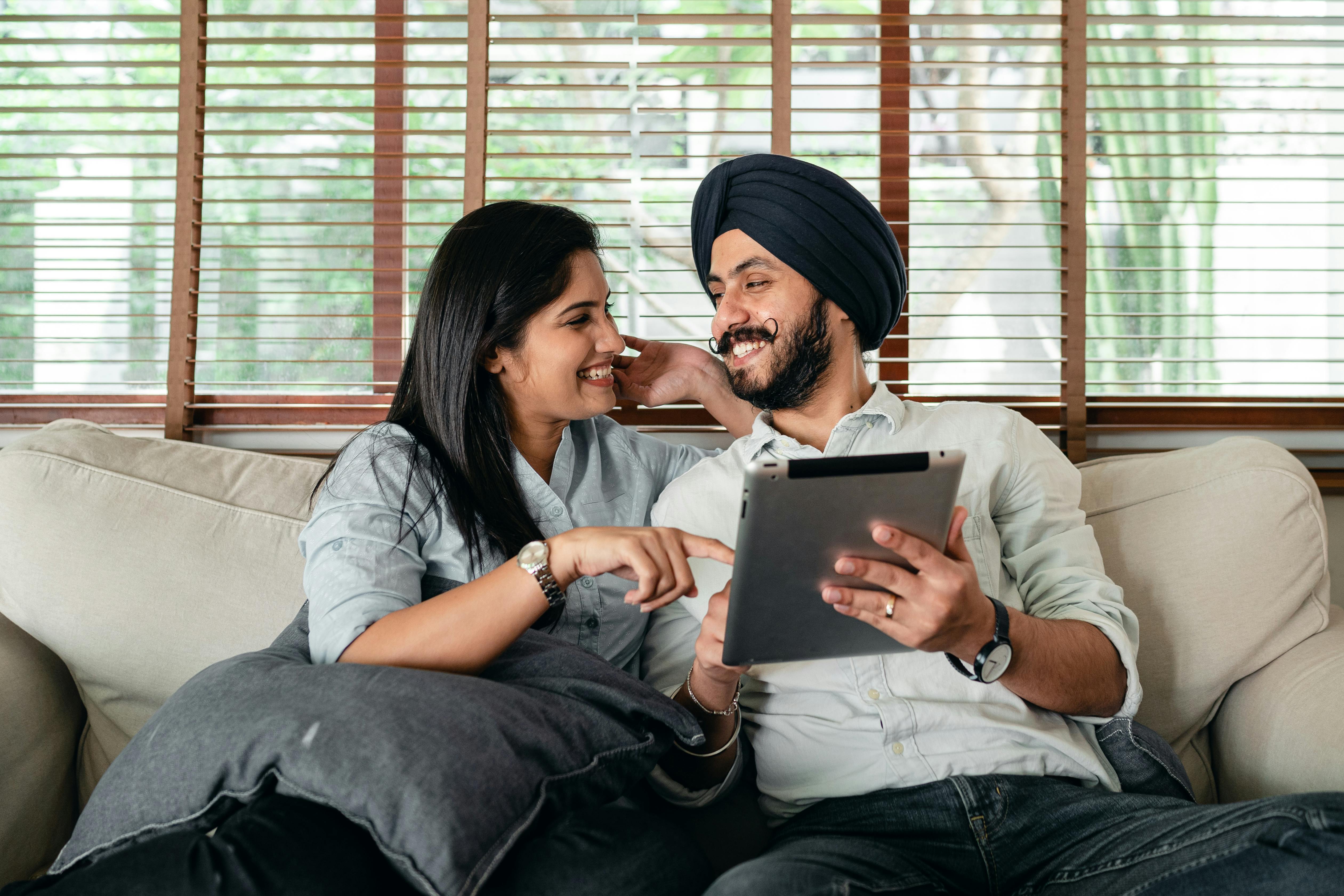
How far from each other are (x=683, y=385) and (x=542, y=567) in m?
0.70

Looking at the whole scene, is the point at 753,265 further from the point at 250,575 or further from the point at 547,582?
the point at 250,575

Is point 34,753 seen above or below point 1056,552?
below

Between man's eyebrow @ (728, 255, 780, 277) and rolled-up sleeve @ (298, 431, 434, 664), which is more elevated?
man's eyebrow @ (728, 255, 780, 277)

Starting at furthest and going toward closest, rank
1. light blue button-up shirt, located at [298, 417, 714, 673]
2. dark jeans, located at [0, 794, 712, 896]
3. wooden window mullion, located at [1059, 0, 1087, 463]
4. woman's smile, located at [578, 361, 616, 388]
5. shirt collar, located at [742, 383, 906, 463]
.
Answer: wooden window mullion, located at [1059, 0, 1087, 463] → woman's smile, located at [578, 361, 616, 388] → shirt collar, located at [742, 383, 906, 463] → light blue button-up shirt, located at [298, 417, 714, 673] → dark jeans, located at [0, 794, 712, 896]

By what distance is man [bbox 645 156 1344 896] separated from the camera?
96cm


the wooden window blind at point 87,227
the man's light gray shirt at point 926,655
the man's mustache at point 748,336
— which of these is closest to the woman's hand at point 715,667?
the man's light gray shirt at point 926,655

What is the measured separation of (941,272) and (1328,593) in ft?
3.22

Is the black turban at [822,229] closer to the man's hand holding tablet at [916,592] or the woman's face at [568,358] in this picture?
the woman's face at [568,358]

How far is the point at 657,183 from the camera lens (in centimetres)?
203

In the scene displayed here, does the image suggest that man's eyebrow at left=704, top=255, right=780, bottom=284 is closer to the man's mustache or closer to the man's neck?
the man's mustache

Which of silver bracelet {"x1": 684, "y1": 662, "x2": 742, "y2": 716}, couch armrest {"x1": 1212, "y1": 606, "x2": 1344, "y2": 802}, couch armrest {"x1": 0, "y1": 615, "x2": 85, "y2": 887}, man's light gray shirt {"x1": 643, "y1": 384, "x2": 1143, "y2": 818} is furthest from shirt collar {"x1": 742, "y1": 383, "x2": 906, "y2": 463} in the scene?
couch armrest {"x1": 0, "y1": 615, "x2": 85, "y2": 887}

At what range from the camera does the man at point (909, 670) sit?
0.96m

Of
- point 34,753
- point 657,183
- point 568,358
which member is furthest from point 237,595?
point 657,183

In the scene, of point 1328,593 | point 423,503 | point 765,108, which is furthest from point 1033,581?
point 765,108
